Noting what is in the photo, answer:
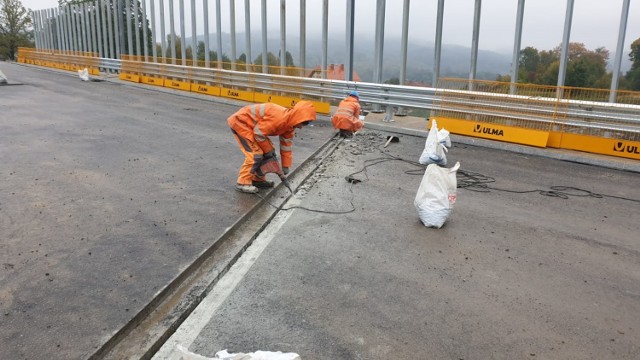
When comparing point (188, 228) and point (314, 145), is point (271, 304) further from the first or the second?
point (314, 145)

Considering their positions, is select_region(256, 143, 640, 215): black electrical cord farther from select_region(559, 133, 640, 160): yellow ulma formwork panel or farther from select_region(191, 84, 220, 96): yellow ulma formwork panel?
select_region(191, 84, 220, 96): yellow ulma formwork panel

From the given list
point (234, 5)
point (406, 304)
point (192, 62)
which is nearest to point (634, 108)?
point (406, 304)

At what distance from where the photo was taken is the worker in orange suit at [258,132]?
573cm

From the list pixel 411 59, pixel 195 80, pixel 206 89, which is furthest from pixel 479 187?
pixel 195 80

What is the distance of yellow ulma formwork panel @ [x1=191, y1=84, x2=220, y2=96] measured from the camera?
17.1 metres

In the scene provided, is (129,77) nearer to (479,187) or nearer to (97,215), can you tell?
(97,215)

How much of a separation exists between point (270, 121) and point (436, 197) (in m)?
2.26

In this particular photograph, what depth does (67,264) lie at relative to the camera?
3.80 metres

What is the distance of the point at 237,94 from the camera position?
16.3 m

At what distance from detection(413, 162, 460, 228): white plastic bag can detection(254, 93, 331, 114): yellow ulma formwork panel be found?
7.57m

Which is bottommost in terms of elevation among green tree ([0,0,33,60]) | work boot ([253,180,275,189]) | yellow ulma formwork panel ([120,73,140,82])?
work boot ([253,180,275,189])

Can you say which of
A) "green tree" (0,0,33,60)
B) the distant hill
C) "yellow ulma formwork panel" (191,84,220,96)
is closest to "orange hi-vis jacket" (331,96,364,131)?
the distant hill

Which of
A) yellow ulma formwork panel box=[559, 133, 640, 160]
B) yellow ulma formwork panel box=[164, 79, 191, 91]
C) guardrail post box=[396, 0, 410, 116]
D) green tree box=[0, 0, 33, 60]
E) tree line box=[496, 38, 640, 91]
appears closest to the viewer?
yellow ulma formwork panel box=[559, 133, 640, 160]

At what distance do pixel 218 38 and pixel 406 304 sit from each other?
58.8 ft
